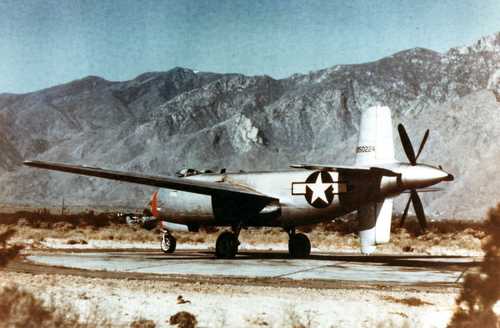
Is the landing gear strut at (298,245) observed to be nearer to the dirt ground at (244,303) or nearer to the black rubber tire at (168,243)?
the black rubber tire at (168,243)

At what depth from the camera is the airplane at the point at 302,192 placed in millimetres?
19828

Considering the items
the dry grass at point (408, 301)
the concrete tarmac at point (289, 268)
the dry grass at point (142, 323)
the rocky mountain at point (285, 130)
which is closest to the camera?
the dry grass at point (142, 323)

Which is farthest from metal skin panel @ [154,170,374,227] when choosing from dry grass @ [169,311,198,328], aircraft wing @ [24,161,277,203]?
dry grass @ [169,311,198,328]

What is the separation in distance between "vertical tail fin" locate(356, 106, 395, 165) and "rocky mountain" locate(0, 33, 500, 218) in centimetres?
6252

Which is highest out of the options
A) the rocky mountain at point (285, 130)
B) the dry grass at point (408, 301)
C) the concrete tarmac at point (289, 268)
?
the rocky mountain at point (285, 130)

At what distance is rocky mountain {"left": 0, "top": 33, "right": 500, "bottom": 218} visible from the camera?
95562 millimetres

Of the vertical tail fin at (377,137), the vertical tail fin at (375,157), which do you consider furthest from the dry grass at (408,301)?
the vertical tail fin at (377,137)

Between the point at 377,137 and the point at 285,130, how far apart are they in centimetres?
13055

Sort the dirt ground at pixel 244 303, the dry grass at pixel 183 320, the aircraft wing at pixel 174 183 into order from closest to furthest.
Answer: the dry grass at pixel 183 320
the dirt ground at pixel 244 303
the aircraft wing at pixel 174 183

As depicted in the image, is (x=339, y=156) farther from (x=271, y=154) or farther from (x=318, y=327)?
(x=318, y=327)

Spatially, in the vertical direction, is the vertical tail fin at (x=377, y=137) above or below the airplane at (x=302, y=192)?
above

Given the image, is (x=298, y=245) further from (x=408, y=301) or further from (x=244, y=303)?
(x=244, y=303)

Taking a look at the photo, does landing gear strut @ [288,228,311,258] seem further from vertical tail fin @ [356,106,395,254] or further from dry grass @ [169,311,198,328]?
dry grass @ [169,311,198,328]

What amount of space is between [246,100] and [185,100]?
65.1ft
